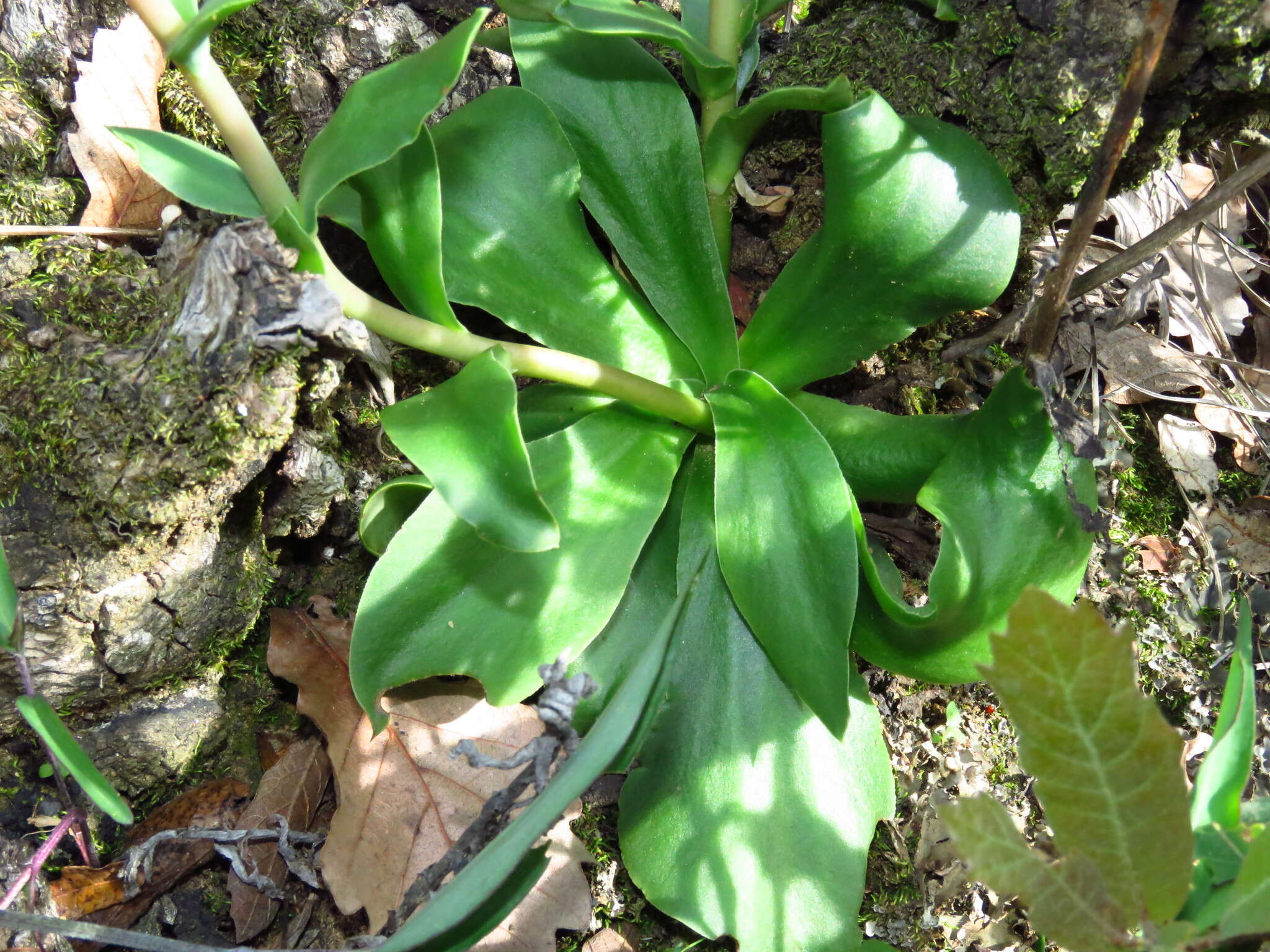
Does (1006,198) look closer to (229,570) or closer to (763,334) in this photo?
(763,334)

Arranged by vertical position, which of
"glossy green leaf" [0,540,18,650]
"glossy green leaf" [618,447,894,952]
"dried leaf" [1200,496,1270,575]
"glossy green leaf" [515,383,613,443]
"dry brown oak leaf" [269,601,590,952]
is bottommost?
"dried leaf" [1200,496,1270,575]

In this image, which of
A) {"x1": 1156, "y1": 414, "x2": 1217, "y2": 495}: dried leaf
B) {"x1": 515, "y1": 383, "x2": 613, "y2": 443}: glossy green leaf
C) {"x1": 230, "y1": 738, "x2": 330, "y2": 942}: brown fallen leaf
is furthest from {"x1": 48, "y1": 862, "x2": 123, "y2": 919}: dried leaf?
{"x1": 1156, "y1": 414, "x2": 1217, "y2": 495}: dried leaf

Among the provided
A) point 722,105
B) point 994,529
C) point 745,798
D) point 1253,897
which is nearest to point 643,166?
point 722,105

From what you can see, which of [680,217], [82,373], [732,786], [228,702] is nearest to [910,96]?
[680,217]

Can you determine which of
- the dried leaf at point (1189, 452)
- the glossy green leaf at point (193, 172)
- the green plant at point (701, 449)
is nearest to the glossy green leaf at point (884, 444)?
the green plant at point (701, 449)

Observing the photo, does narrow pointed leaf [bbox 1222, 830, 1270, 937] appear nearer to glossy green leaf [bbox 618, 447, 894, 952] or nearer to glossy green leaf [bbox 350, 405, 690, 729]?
glossy green leaf [bbox 618, 447, 894, 952]

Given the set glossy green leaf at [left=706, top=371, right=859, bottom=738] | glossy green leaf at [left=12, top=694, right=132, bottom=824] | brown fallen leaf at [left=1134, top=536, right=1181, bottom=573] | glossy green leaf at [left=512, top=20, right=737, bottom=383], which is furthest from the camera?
brown fallen leaf at [left=1134, top=536, right=1181, bottom=573]

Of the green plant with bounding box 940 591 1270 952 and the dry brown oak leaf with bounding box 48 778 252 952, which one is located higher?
the green plant with bounding box 940 591 1270 952
